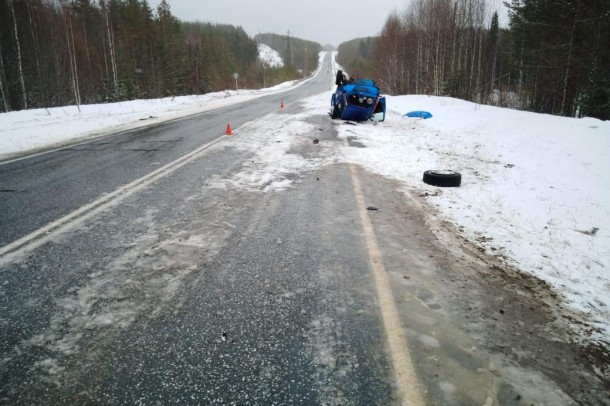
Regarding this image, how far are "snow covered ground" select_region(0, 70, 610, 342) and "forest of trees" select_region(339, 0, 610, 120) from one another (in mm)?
10563

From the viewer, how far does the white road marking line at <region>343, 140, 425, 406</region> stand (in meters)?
2.08

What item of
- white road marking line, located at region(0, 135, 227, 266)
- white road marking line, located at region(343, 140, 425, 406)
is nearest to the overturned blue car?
white road marking line, located at region(0, 135, 227, 266)

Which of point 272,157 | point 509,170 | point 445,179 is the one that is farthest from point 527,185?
point 272,157

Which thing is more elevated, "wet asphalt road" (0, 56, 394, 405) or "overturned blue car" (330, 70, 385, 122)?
Result: "overturned blue car" (330, 70, 385, 122)

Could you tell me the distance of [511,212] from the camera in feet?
17.3

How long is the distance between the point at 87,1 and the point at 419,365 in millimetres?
61029

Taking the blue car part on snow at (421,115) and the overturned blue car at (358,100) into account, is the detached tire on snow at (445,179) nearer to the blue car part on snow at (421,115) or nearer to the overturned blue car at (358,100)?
the overturned blue car at (358,100)

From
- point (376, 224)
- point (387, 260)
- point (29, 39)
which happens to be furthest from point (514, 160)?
point (29, 39)

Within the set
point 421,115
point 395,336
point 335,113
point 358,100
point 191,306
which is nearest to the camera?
point 395,336

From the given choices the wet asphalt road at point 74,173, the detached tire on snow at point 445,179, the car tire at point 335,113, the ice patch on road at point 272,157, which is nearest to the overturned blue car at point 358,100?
the car tire at point 335,113

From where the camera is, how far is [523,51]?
30531mm

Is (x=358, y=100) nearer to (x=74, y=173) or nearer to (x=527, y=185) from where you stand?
(x=527, y=185)

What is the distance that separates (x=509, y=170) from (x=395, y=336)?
6520mm

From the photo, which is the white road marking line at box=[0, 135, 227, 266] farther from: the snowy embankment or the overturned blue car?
the overturned blue car
